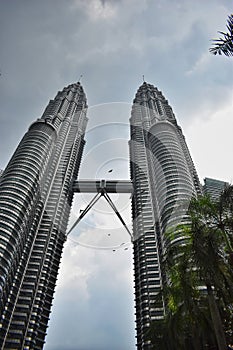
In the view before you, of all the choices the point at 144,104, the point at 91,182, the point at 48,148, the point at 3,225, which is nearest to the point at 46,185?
the point at 48,148

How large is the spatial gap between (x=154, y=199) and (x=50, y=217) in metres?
43.3

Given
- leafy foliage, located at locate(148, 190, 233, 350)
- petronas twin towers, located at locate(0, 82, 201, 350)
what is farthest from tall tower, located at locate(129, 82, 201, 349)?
leafy foliage, located at locate(148, 190, 233, 350)

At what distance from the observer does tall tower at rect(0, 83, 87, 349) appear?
74.5m

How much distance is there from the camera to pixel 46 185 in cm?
11006

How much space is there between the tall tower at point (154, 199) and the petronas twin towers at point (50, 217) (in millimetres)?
318

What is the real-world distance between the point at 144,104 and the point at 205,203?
136886 mm

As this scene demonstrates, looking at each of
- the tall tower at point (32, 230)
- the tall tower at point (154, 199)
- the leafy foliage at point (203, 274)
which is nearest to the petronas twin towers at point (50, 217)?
the tall tower at point (32, 230)

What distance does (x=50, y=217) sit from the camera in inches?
4220

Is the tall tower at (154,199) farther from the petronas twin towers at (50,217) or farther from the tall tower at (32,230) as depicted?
the tall tower at (32,230)

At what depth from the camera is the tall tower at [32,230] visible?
7450 cm

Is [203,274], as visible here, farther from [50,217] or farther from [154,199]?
[50,217]

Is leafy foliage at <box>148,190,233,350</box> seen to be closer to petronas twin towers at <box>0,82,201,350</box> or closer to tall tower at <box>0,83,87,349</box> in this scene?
petronas twin towers at <box>0,82,201,350</box>

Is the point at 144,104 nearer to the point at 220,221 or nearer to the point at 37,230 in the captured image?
the point at 37,230

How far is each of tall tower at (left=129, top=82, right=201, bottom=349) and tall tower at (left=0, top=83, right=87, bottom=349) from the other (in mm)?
32578
